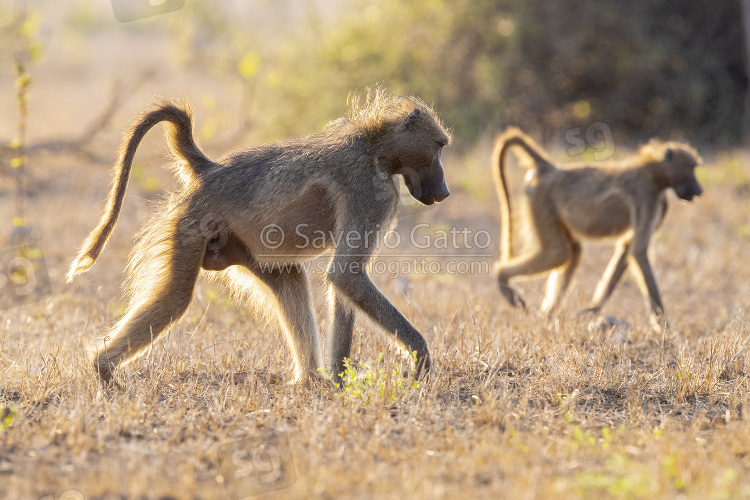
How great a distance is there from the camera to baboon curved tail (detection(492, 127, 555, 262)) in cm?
610

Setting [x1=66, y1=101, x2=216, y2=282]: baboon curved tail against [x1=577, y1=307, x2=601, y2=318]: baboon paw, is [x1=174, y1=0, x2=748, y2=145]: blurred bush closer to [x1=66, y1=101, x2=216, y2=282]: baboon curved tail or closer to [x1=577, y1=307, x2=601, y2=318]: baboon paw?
[x1=577, y1=307, x2=601, y2=318]: baboon paw

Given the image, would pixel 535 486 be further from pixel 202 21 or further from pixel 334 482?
pixel 202 21

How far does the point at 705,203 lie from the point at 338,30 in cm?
642

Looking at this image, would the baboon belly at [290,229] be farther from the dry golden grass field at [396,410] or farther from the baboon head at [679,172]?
the baboon head at [679,172]

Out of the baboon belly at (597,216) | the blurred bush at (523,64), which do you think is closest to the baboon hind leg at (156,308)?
the baboon belly at (597,216)

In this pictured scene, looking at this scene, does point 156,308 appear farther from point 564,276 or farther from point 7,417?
point 564,276

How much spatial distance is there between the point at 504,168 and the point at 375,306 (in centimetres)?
297

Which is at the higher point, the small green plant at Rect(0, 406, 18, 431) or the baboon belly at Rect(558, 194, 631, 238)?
the baboon belly at Rect(558, 194, 631, 238)

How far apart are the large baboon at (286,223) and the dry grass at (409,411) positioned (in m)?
0.21

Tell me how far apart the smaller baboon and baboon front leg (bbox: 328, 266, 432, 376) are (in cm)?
247

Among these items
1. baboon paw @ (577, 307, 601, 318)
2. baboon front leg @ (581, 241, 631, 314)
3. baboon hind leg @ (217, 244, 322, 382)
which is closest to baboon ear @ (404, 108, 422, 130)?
baboon hind leg @ (217, 244, 322, 382)

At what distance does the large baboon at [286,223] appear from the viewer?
3.62 meters

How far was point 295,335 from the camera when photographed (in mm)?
4023

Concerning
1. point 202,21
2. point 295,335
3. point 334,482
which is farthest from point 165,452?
point 202,21
